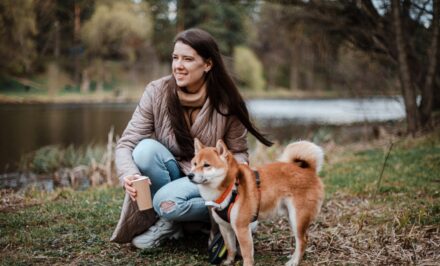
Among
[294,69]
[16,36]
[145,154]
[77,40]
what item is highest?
[77,40]

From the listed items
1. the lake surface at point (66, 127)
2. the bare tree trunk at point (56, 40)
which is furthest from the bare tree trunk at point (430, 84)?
the bare tree trunk at point (56, 40)

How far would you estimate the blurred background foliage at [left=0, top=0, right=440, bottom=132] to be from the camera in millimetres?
9594

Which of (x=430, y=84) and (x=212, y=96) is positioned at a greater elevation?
(x=430, y=84)

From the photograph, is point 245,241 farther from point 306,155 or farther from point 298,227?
point 306,155

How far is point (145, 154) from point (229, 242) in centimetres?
91

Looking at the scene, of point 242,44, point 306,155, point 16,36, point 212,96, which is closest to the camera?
point 306,155

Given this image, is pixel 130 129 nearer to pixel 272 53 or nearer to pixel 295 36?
pixel 295 36

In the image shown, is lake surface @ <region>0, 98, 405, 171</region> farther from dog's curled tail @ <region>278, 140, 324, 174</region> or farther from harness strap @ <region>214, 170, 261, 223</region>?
dog's curled tail @ <region>278, 140, 324, 174</region>

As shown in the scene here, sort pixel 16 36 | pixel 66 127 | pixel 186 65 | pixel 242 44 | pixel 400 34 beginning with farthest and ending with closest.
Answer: pixel 242 44 → pixel 16 36 → pixel 66 127 → pixel 400 34 → pixel 186 65

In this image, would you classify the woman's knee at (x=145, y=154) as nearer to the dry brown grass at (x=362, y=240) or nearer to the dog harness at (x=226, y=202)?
the dog harness at (x=226, y=202)

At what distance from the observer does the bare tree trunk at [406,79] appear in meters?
→ 8.84

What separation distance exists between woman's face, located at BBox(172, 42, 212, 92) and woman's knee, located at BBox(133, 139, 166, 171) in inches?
20.7

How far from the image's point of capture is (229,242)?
3.14 m

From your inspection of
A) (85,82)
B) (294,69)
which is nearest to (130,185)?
(85,82)
